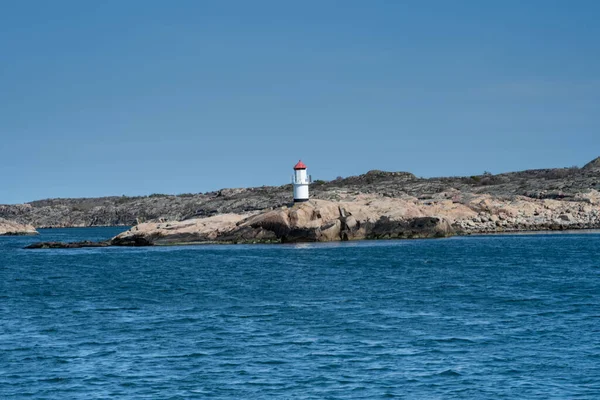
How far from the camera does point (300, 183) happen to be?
267ft

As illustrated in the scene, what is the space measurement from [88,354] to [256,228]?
5429cm

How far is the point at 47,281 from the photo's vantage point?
4919 centimetres

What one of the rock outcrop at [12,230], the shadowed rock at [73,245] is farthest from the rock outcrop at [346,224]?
the rock outcrop at [12,230]

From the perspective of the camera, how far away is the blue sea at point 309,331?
21172 millimetres

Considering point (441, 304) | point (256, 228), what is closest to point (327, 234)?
point (256, 228)

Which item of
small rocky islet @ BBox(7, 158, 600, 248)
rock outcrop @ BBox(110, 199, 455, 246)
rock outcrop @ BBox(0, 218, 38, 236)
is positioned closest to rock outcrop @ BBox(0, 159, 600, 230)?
small rocky islet @ BBox(7, 158, 600, 248)

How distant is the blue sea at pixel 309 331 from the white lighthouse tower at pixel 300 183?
2654 cm

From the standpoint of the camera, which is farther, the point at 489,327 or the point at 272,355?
the point at 489,327

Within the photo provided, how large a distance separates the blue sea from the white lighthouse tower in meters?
26.5

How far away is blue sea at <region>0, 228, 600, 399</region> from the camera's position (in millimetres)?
21172

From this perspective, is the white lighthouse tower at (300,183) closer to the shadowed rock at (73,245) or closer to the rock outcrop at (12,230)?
the shadowed rock at (73,245)

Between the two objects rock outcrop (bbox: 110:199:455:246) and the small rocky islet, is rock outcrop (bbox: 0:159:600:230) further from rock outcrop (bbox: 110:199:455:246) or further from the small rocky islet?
rock outcrop (bbox: 110:199:455:246)

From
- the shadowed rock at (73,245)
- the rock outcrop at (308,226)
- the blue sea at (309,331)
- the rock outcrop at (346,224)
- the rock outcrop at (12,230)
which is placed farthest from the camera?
the rock outcrop at (12,230)

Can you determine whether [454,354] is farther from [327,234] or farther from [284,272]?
[327,234]
